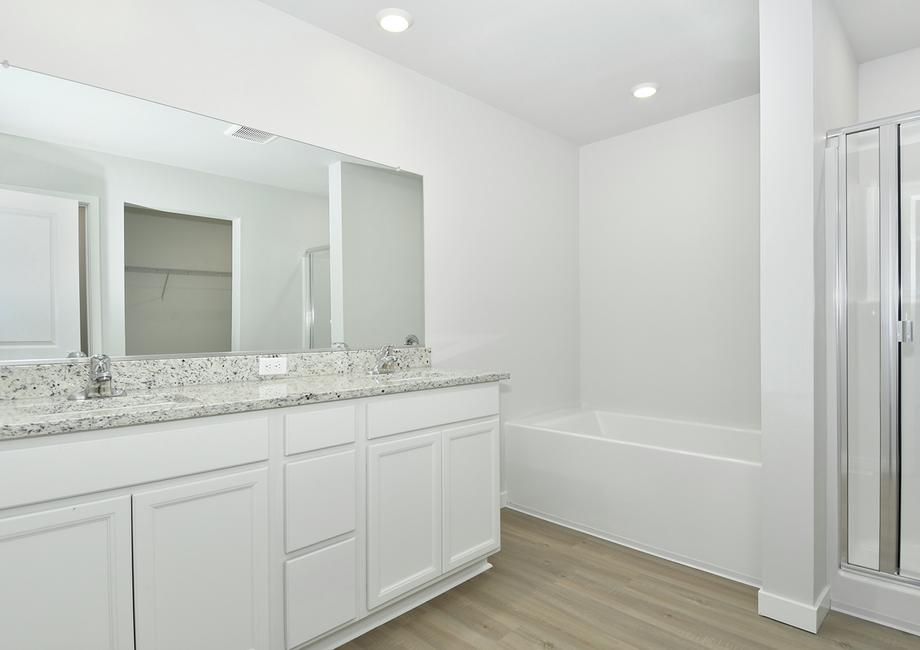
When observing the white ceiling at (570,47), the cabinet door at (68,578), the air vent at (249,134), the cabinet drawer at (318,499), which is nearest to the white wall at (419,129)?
the air vent at (249,134)

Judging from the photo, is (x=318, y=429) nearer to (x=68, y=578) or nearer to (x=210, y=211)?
(x=68, y=578)

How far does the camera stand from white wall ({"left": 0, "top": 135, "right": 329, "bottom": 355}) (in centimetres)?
170

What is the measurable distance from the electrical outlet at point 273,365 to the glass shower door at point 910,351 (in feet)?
8.07

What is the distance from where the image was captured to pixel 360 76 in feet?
8.21

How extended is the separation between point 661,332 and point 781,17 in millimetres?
1969

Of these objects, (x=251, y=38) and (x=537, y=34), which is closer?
(x=251, y=38)

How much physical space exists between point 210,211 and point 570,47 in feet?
6.02

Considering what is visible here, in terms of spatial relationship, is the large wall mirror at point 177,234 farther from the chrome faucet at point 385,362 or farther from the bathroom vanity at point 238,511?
the bathroom vanity at point 238,511

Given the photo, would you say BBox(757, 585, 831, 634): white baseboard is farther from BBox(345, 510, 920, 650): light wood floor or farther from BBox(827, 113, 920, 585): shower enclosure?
BBox(827, 113, 920, 585): shower enclosure

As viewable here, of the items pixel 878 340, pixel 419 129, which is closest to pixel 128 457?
pixel 419 129

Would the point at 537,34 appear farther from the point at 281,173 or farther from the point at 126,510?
the point at 126,510

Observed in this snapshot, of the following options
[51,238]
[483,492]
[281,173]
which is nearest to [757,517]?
[483,492]

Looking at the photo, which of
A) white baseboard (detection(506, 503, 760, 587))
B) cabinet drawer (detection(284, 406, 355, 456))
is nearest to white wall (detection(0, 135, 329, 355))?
cabinet drawer (detection(284, 406, 355, 456))

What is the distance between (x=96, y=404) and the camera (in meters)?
1.51
